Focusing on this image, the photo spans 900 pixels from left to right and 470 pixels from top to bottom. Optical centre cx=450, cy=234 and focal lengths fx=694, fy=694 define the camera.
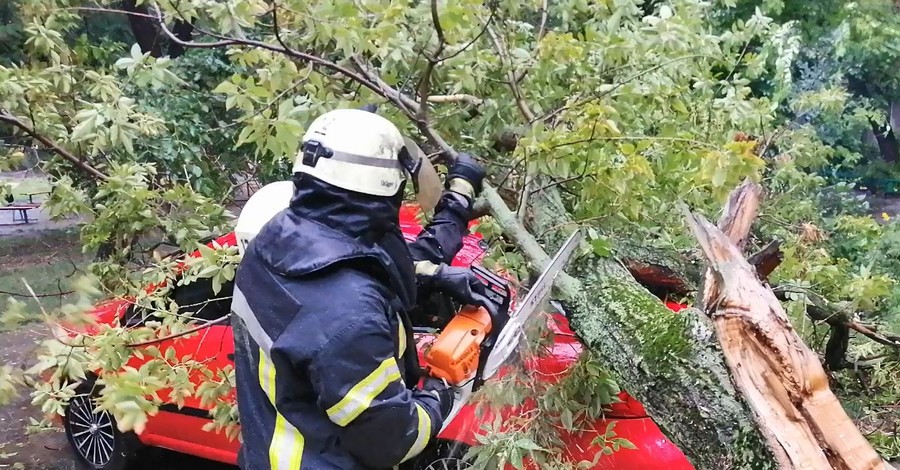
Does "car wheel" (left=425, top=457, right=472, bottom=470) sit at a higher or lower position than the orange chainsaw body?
lower

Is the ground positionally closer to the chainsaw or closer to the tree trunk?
the chainsaw

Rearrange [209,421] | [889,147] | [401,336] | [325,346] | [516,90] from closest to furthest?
[325,346], [401,336], [516,90], [209,421], [889,147]

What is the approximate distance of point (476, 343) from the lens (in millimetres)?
2043

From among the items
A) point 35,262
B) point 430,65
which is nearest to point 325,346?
point 430,65

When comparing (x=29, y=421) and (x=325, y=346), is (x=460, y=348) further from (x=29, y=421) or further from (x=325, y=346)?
(x=29, y=421)

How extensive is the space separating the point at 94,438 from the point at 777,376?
3.89 m

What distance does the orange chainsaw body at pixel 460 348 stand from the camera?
1995mm

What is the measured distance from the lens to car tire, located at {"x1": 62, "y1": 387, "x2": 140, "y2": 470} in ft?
13.3

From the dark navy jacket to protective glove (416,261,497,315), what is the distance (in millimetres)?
254

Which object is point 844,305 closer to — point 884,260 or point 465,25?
point 465,25

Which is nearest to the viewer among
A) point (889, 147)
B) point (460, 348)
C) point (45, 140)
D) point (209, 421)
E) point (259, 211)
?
point (460, 348)

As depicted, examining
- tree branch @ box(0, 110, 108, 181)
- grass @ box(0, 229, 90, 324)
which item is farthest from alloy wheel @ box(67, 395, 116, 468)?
grass @ box(0, 229, 90, 324)

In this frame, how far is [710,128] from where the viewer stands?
3.54m

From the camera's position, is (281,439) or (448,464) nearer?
(281,439)
